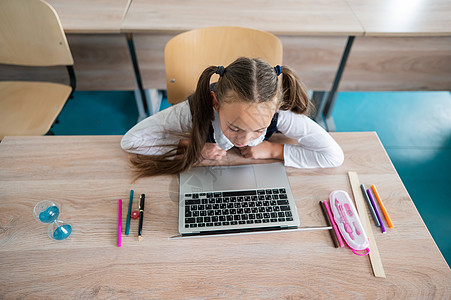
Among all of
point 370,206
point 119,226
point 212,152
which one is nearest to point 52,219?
point 119,226

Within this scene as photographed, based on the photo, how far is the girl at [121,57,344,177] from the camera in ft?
2.34

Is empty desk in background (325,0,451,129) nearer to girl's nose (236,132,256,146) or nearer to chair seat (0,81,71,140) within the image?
girl's nose (236,132,256,146)

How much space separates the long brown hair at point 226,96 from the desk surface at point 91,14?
0.80 meters

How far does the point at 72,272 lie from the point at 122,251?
0.11 metres

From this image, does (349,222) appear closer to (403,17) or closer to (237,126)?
(237,126)

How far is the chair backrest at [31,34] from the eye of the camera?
114cm

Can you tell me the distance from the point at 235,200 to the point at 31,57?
124 centimetres

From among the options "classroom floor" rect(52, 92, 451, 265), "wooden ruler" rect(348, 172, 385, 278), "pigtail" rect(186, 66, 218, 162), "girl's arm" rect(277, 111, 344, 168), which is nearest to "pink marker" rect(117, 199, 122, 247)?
"pigtail" rect(186, 66, 218, 162)

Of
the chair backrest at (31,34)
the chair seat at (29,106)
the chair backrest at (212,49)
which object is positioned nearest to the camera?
the chair backrest at (212,49)

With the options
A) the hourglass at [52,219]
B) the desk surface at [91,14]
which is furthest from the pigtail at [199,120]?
the desk surface at [91,14]

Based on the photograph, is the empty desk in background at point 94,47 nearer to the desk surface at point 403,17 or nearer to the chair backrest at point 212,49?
the chair backrest at point 212,49

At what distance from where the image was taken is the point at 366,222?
2.39 feet

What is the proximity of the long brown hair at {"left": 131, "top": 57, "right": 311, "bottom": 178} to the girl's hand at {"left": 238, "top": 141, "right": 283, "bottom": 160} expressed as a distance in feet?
0.42

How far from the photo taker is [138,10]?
4.63 feet
